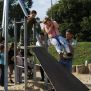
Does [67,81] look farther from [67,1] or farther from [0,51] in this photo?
[67,1]

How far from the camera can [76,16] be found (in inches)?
2367

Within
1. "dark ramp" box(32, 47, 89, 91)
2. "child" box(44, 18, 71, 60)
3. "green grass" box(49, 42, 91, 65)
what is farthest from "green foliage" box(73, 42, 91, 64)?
"dark ramp" box(32, 47, 89, 91)

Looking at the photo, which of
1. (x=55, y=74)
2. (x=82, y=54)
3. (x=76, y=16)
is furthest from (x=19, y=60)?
(x=76, y=16)

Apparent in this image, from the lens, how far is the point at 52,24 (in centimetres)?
1376

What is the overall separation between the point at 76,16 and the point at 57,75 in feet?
157

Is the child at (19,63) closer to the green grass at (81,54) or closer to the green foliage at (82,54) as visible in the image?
the green grass at (81,54)

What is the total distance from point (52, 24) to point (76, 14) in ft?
155

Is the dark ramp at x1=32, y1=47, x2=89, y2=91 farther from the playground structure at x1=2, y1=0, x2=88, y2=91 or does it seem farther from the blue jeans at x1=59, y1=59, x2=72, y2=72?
the blue jeans at x1=59, y1=59, x2=72, y2=72

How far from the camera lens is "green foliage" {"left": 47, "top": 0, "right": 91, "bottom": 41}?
5694 centimetres

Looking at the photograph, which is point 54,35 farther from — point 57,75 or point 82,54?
point 82,54

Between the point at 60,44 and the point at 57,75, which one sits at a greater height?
the point at 60,44

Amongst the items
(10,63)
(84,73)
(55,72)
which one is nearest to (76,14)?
(84,73)

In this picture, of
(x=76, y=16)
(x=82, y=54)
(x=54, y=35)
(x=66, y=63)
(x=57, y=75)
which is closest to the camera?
(x=57, y=75)

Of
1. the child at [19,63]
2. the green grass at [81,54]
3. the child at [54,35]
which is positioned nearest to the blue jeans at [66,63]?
the child at [54,35]
